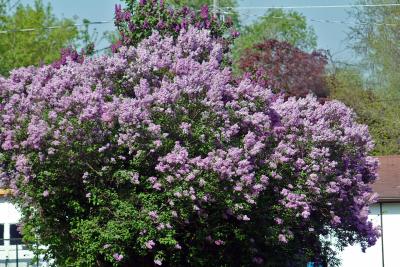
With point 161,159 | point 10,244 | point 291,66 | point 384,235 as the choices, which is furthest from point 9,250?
point 291,66

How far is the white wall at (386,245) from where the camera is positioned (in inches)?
1410

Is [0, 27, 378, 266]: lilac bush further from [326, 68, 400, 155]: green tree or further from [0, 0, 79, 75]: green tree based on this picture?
[0, 0, 79, 75]: green tree

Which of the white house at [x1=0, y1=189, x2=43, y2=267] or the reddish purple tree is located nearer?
the white house at [x1=0, y1=189, x2=43, y2=267]

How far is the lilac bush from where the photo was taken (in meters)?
15.2

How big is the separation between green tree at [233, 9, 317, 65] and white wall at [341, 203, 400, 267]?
30477 millimetres

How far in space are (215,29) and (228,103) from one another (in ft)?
12.4

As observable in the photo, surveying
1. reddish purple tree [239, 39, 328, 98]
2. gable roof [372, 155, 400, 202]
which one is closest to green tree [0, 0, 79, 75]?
reddish purple tree [239, 39, 328, 98]

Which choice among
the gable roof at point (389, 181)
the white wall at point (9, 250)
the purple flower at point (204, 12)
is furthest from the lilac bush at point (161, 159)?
the gable roof at point (389, 181)

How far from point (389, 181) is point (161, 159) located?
75.5ft

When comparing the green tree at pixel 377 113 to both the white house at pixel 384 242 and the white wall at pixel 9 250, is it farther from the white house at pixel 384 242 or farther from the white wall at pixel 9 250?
the white wall at pixel 9 250

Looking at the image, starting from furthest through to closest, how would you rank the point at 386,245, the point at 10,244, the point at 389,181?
1. the point at 389,181
2. the point at 386,245
3. the point at 10,244

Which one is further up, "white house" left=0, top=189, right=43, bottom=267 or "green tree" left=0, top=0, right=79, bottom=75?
"green tree" left=0, top=0, right=79, bottom=75

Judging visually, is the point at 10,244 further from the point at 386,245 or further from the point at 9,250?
the point at 386,245

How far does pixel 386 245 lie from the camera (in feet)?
118
